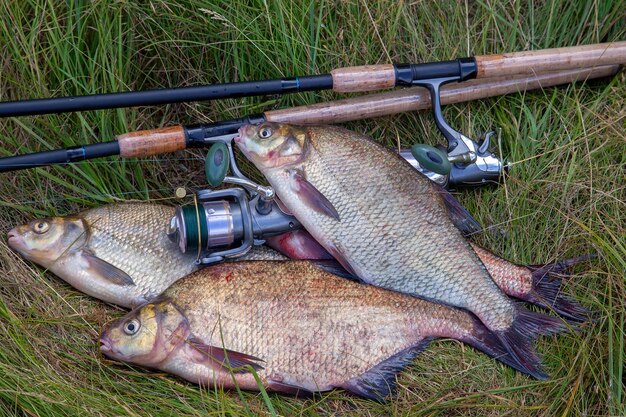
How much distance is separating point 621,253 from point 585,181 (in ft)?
1.31

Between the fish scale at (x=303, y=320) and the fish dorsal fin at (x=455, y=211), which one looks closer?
the fish scale at (x=303, y=320)

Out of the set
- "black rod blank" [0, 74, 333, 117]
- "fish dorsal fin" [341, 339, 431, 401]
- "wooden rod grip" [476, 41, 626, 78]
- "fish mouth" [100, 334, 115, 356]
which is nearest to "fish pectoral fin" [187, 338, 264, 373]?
"fish mouth" [100, 334, 115, 356]

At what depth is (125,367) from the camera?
315cm

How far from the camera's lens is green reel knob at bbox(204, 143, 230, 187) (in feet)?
10.2

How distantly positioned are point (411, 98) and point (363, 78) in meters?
0.30

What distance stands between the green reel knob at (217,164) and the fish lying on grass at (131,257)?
386 mm

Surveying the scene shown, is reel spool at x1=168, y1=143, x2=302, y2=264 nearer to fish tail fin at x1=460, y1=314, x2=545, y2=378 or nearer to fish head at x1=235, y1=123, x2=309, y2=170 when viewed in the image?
fish head at x1=235, y1=123, x2=309, y2=170

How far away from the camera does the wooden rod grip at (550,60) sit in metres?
3.50

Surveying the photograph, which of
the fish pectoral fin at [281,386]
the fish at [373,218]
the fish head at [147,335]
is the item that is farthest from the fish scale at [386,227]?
the fish head at [147,335]

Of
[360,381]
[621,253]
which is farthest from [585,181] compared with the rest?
[360,381]

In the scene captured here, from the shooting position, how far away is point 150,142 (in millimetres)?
3301

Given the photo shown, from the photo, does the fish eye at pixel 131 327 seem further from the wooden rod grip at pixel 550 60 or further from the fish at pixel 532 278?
the wooden rod grip at pixel 550 60

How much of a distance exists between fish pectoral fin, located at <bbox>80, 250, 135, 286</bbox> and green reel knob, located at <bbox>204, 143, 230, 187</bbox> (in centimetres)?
55

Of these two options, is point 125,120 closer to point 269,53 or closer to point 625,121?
point 269,53
